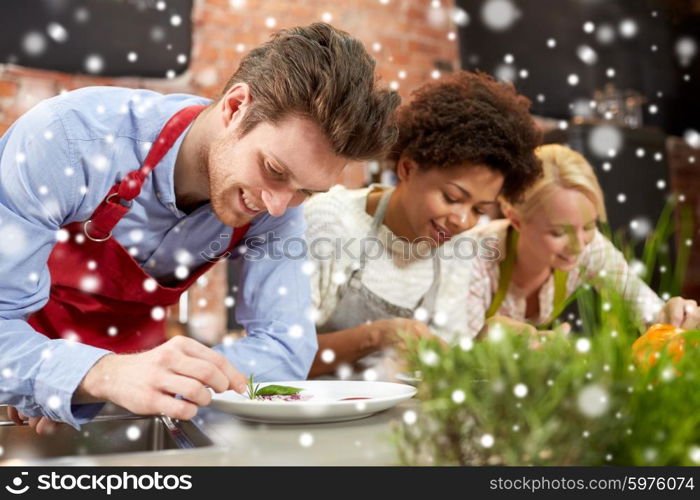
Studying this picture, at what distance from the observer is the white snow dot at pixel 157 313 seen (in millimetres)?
1256

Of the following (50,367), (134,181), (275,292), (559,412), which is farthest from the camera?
(275,292)

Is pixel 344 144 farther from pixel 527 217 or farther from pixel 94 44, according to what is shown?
pixel 94 44

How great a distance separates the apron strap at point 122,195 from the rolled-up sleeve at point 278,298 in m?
0.22

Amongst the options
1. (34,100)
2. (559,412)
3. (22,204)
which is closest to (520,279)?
(22,204)

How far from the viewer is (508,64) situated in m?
2.30

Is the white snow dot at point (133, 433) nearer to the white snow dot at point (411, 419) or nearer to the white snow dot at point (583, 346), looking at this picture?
the white snow dot at point (411, 419)

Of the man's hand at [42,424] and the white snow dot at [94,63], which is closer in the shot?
the man's hand at [42,424]

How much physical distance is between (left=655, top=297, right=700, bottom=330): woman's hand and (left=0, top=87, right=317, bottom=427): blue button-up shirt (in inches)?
25.9

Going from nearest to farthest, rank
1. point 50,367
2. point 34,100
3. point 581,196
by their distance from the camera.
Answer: point 50,367 < point 581,196 < point 34,100

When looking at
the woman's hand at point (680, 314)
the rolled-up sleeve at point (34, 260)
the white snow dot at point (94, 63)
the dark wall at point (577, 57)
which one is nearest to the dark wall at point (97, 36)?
the white snow dot at point (94, 63)

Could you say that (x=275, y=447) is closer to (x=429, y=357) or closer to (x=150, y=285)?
(x=429, y=357)

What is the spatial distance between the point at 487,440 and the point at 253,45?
9.35 ft

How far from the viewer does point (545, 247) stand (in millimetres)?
1692

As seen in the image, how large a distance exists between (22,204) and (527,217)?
47.1 inches
